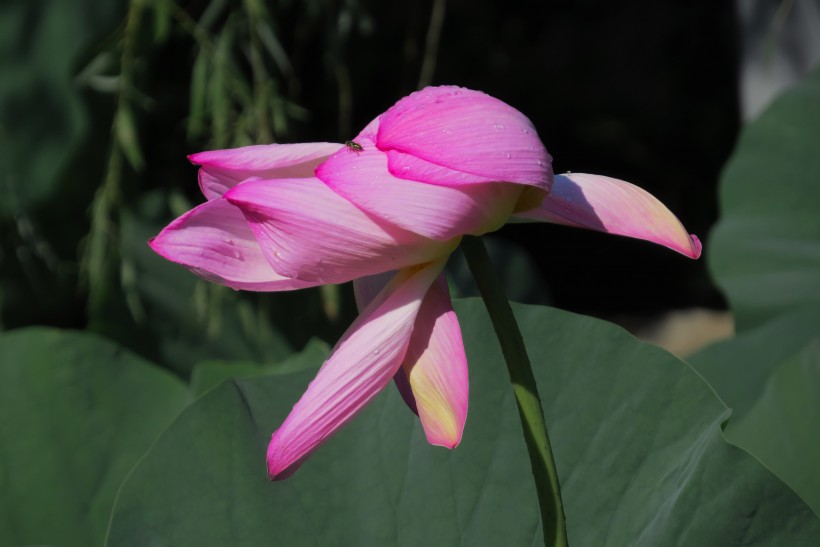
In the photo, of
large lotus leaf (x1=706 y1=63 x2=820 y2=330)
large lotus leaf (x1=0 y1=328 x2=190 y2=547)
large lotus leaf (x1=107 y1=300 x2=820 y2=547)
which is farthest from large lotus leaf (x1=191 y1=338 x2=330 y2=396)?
large lotus leaf (x1=706 y1=63 x2=820 y2=330)

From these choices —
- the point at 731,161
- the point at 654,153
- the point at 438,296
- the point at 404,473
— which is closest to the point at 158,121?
the point at 731,161

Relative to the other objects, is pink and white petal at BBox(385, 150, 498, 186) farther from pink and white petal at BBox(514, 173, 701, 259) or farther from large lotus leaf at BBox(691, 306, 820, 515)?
large lotus leaf at BBox(691, 306, 820, 515)

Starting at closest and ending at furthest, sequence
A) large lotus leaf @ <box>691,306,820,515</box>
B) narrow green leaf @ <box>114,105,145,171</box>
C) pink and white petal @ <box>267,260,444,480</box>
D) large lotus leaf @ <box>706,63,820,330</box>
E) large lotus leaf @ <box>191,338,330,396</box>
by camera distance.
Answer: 1. pink and white petal @ <box>267,260,444,480</box>
2. large lotus leaf @ <box>691,306,820,515</box>
3. large lotus leaf @ <box>191,338,330,396</box>
4. large lotus leaf @ <box>706,63,820,330</box>
5. narrow green leaf @ <box>114,105,145,171</box>

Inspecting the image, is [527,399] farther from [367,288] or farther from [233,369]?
[233,369]

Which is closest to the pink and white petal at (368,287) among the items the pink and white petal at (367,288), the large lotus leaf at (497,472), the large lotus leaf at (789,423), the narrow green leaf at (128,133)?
the pink and white petal at (367,288)

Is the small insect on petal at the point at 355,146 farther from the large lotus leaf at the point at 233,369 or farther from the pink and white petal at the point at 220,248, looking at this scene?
the large lotus leaf at the point at 233,369

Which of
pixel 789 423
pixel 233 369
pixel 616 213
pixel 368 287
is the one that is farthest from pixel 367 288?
pixel 233 369

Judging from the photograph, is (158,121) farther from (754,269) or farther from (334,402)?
(334,402)
